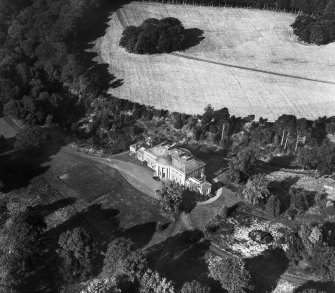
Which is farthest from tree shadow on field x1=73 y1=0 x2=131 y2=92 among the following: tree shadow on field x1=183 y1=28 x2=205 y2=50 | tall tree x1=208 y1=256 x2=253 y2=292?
tall tree x1=208 y1=256 x2=253 y2=292

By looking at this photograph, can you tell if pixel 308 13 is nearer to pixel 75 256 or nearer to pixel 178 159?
pixel 178 159

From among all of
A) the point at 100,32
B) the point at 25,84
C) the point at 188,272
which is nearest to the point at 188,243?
the point at 188,272

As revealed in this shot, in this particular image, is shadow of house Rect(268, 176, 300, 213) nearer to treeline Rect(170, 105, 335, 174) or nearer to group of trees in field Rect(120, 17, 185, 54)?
treeline Rect(170, 105, 335, 174)

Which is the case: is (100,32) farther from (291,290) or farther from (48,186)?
(291,290)

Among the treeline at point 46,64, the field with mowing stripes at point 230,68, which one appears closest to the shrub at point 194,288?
the field with mowing stripes at point 230,68

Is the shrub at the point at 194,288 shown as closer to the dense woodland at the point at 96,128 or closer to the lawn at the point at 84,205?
the dense woodland at the point at 96,128

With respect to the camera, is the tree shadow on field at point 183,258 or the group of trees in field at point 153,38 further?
the group of trees in field at point 153,38
